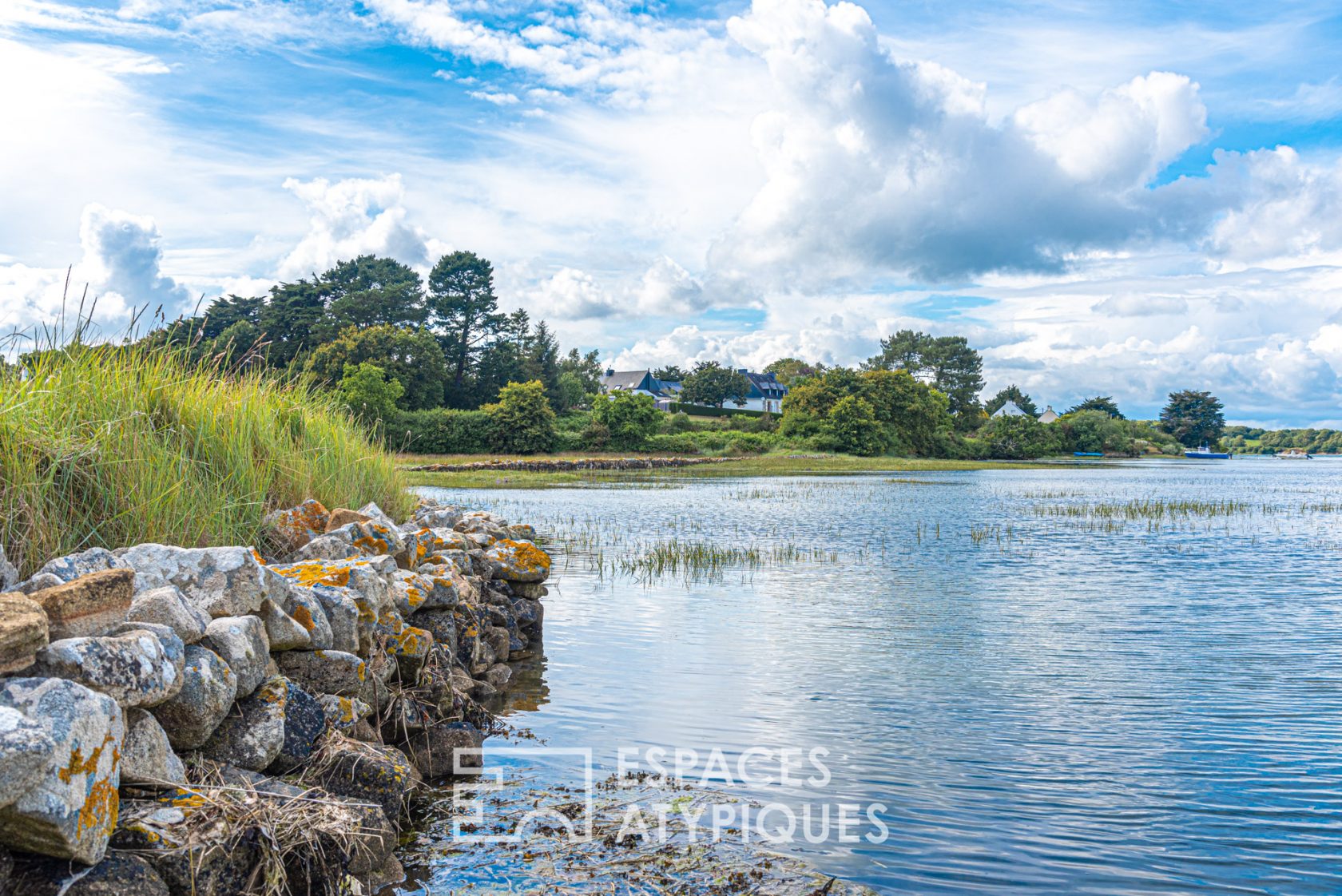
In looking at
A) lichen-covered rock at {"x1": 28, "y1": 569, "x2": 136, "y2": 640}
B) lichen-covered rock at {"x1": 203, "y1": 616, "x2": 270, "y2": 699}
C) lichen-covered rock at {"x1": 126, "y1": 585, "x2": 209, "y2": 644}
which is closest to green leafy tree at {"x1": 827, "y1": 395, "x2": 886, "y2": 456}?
lichen-covered rock at {"x1": 203, "y1": 616, "x2": 270, "y2": 699}

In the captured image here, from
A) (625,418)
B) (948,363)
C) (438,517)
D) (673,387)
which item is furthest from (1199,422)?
(438,517)

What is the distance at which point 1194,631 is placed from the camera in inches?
504

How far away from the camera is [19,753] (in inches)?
132

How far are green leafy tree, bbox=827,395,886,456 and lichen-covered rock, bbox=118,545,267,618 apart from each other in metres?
91.0

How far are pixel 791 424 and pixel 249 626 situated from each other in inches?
3701

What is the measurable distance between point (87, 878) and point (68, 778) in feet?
1.42

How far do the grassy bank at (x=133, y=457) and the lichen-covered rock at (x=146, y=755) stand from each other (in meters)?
2.55

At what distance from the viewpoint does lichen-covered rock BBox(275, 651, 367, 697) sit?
20.7 ft

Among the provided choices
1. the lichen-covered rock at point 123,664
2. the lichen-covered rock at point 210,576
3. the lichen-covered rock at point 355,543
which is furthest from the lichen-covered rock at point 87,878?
the lichen-covered rock at point 355,543

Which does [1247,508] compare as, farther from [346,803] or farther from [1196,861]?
[346,803]

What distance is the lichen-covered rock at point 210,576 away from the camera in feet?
18.7

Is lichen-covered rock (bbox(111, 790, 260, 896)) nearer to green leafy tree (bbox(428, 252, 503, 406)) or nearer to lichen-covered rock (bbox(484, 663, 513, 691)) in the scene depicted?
lichen-covered rock (bbox(484, 663, 513, 691))

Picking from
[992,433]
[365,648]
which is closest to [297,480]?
[365,648]

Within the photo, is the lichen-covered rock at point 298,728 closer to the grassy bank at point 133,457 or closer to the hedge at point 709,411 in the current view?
the grassy bank at point 133,457
